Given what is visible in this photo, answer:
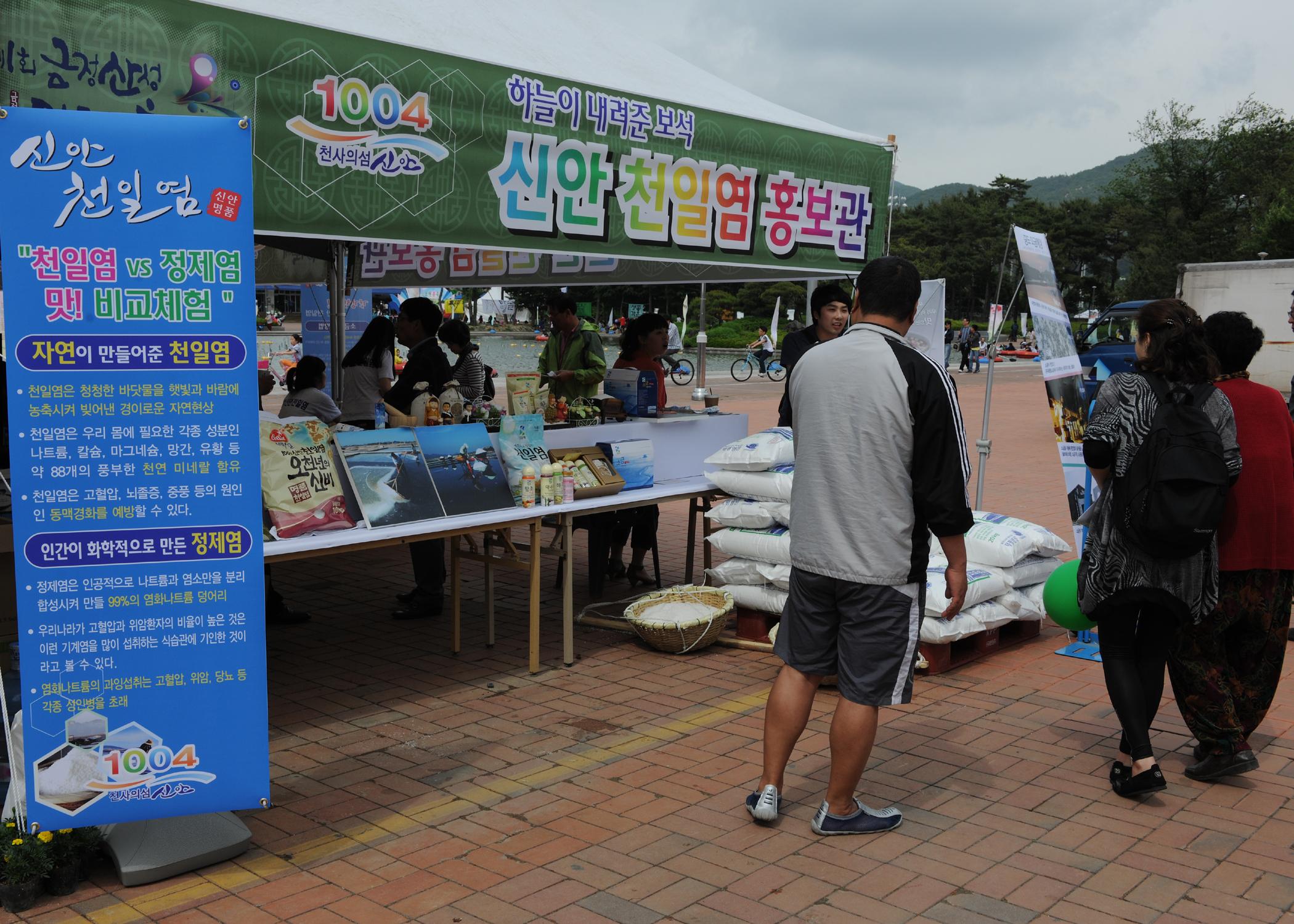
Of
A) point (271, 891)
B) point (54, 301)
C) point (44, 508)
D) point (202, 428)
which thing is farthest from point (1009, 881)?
point (54, 301)

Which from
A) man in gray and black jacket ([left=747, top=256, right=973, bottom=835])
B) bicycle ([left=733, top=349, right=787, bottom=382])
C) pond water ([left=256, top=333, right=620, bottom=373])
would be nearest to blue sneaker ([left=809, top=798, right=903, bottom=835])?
man in gray and black jacket ([left=747, top=256, right=973, bottom=835])

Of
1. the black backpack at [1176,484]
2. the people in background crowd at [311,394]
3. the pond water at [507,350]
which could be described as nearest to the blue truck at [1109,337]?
the pond water at [507,350]

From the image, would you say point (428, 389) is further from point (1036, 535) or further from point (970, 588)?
point (1036, 535)

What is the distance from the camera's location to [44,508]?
3160 mm

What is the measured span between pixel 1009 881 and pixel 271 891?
2265 millimetres

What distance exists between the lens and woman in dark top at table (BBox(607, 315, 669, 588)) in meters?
7.17

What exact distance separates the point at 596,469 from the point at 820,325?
163 centimetres

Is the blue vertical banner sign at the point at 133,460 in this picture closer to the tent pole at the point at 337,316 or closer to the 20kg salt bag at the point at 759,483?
the 20kg salt bag at the point at 759,483

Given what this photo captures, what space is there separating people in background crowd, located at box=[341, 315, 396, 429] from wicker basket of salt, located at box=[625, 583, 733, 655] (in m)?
2.95

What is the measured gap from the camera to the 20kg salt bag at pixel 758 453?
19.7ft

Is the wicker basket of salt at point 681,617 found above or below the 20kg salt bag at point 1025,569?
below

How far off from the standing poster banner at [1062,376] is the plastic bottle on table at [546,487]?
272 cm

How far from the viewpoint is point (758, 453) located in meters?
6.03

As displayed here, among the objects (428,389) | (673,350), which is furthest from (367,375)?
(673,350)
